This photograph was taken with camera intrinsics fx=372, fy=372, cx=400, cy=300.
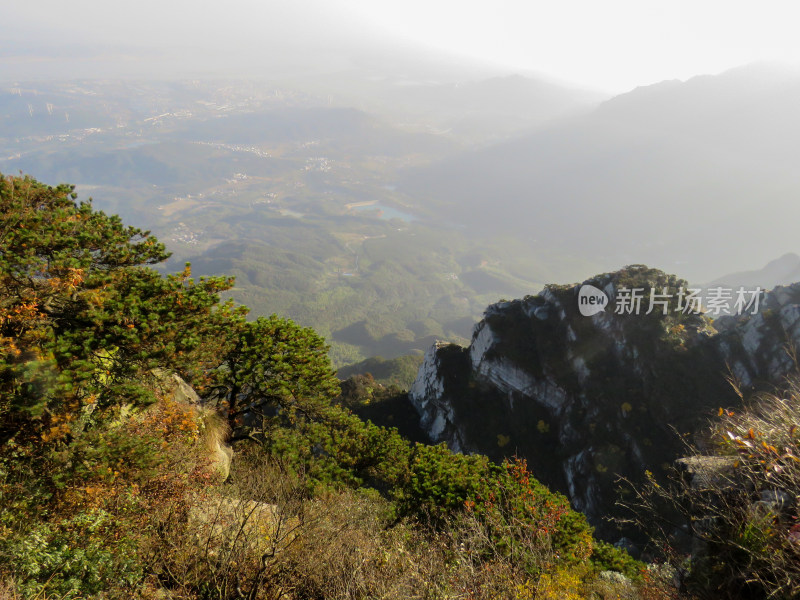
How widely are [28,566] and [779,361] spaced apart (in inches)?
2815

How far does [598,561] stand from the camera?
21781 millimetres

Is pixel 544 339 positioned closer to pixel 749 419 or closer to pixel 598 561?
pixel 598 561

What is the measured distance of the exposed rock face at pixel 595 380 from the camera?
5144 cm

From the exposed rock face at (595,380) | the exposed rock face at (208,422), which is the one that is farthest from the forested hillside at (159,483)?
the exposed rock face at (595,380)

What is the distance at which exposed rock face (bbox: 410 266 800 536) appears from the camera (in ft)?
169

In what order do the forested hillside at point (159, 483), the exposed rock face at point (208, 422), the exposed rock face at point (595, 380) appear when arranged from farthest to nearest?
the exposed rock face at point (595, 380)
the exposed rock face at point (208, 422)
the forested hillside at point (159, 483)

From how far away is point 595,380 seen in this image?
58.9 metres

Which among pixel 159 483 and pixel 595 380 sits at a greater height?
pixel 159 483

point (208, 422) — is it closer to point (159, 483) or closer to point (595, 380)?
point (159, 483)

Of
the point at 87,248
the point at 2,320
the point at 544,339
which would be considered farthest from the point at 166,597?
the point at 544,339

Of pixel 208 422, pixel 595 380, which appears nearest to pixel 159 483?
pixel 208 422

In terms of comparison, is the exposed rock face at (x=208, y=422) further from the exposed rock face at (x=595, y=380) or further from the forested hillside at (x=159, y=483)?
the exposed rock face at (x=595, y=380)

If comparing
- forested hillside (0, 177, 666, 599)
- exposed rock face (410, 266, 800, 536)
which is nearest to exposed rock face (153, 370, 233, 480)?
forested hillside (0, 177, 666, 599)

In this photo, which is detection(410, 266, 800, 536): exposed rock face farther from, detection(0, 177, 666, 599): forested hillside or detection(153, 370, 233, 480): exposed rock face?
detection(153, 370, 233, 480): exposed rock face
